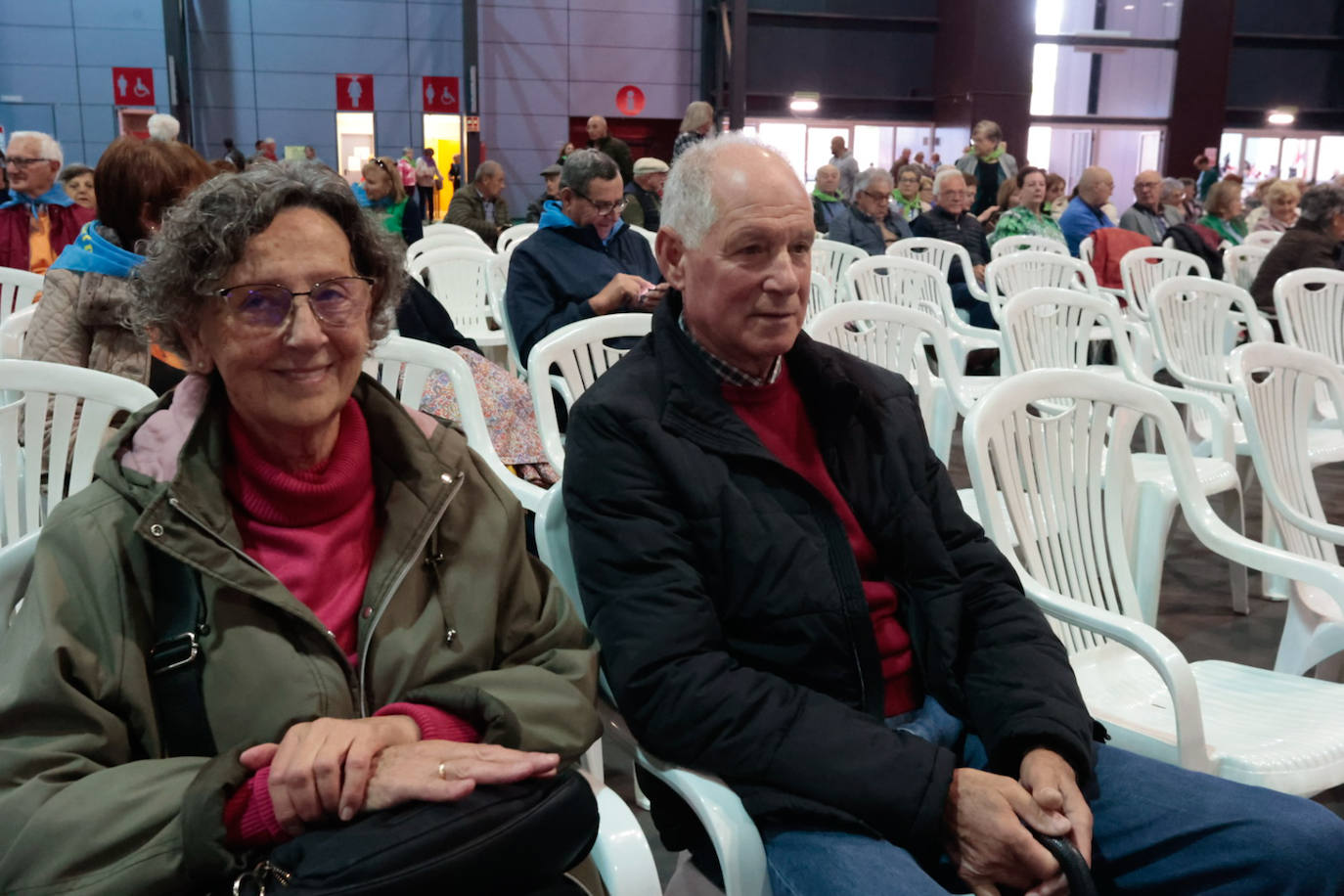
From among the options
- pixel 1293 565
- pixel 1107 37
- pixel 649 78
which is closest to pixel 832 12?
pixel 649 78

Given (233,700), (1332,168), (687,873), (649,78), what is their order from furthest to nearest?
1. (1332,168)
2. (649,78)
3. (687,873)
4. (233,700)

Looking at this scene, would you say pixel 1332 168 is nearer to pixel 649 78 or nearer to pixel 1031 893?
pixel 649 78

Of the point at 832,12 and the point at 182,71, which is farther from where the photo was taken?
the point at 832,12

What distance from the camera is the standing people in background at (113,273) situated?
2.42 metres

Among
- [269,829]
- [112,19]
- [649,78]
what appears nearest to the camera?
[269,829]

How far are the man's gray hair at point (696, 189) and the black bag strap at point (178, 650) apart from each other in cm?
89

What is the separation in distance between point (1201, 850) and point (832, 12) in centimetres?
1563

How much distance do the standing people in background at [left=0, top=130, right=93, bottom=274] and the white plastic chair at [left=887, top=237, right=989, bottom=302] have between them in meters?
4.32

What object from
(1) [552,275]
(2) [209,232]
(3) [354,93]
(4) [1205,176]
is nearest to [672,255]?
(2) [209,232]

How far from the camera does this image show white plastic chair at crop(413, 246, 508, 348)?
5594mm

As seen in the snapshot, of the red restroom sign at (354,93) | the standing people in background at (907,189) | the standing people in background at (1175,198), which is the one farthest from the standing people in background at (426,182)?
the standing people in background at (1175,198)

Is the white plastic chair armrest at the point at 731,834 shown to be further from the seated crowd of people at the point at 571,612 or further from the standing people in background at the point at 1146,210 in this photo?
the standing people in background at the point at 1146,210

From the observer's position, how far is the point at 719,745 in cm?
139

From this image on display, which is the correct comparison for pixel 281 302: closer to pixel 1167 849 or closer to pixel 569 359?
pixel 1167 849
